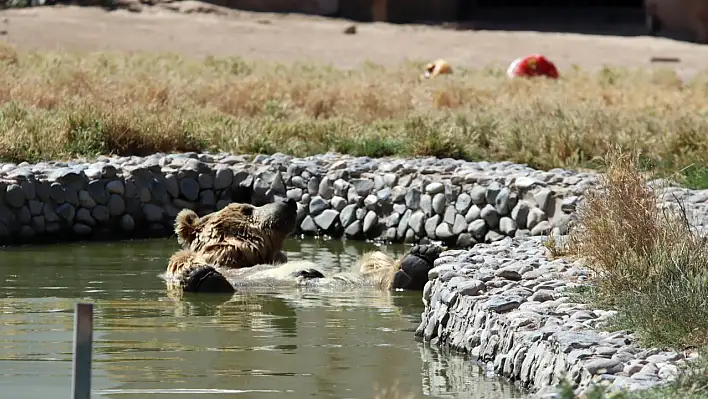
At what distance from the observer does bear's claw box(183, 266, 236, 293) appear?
1159cm

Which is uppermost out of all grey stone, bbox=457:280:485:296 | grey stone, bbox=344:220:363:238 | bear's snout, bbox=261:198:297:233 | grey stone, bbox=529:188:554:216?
grey stone, bbox=457:280:485:296

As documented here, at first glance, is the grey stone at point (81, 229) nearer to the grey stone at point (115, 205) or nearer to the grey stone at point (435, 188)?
the grey stone at point (115, 205)

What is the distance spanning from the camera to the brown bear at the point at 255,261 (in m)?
11.9

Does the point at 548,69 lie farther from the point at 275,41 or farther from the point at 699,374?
the point at 699,374

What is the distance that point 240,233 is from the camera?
12.4 m

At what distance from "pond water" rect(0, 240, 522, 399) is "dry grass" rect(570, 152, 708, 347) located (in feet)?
2.89

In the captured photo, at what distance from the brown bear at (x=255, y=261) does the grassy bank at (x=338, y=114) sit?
2.59 meters

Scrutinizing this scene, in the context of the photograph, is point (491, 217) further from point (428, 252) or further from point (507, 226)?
point (428, 252)

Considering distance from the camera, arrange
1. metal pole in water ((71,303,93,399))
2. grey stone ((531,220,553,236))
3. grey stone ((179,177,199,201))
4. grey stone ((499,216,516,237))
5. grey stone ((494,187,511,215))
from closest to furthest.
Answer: metal pole in water ((71,303,93,399)) → grey stone ((531,220,553,236)) → grey stone ((499,216,516,237)) → grey stone ((494,187,511,215)) → grey stone ((179,177,199,201))

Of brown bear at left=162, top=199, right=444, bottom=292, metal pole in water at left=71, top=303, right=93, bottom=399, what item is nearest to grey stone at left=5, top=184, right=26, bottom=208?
brown bear at left=162, top=199, right=444, bottom=292

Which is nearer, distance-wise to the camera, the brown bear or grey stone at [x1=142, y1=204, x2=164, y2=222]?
the brown bear

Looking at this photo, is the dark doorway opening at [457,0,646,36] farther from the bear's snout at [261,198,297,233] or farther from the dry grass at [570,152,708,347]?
the dry grass at [570,152,708,347]

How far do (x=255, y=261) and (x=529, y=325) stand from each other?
456 cm

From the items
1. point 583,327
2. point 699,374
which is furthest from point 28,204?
point 699,374
